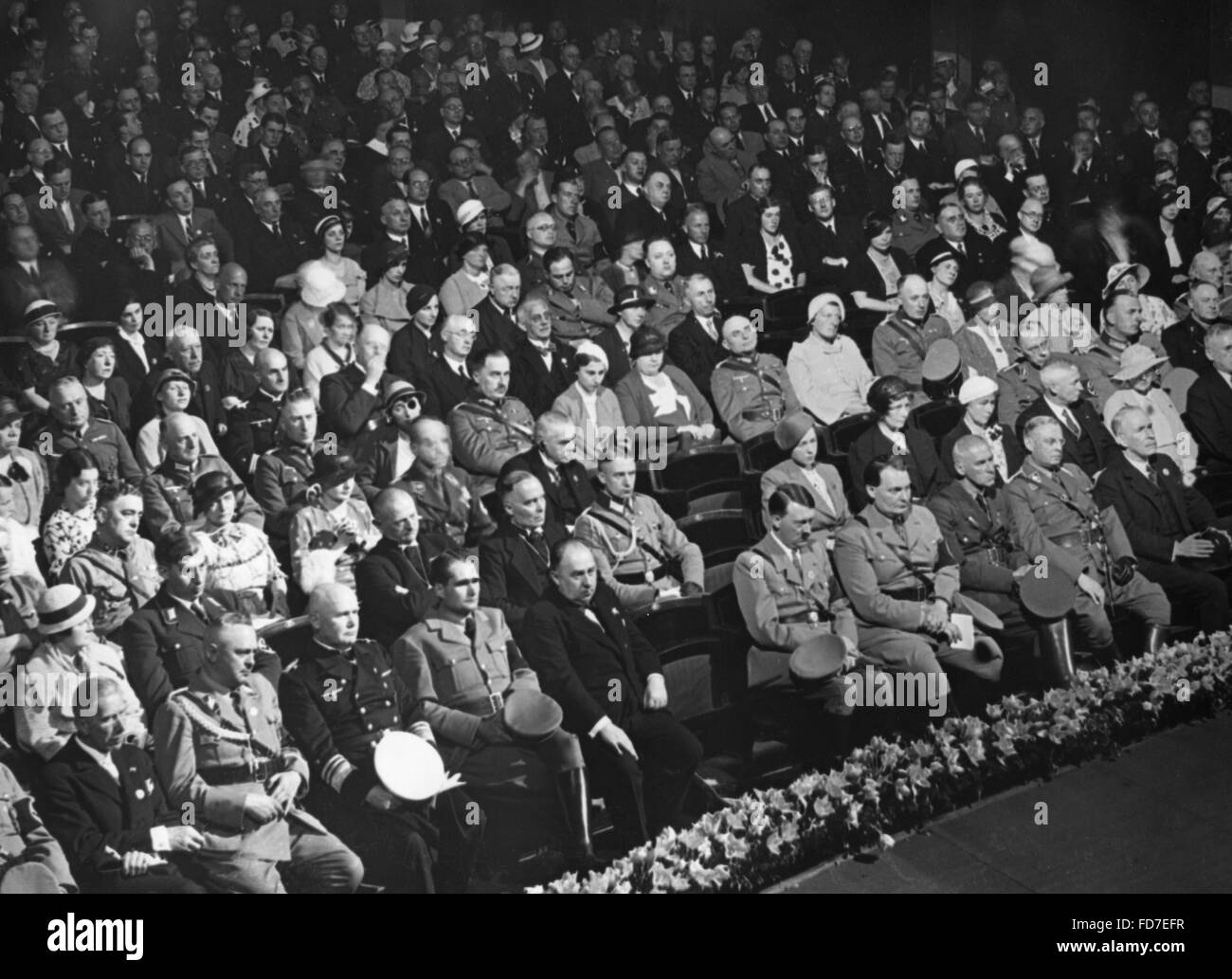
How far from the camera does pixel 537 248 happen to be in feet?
33.3

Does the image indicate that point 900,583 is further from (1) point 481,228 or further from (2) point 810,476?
(1) point 481,228

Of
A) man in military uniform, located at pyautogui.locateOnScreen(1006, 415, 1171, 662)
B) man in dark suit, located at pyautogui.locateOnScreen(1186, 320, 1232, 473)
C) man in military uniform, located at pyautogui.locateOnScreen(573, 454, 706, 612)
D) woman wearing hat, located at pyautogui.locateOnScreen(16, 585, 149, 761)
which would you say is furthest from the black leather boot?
man in dark suit, located at pyautogui.locateOnScreen(1186, 320, 1232, 473)

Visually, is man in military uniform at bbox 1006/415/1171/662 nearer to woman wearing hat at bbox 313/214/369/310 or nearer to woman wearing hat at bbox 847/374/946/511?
woman wearing hat at bbox 847/374/946/511

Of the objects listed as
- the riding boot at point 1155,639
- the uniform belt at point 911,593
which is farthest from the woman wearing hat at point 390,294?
the riding boot at point 1155,639

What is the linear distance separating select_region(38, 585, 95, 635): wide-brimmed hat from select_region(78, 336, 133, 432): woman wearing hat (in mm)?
934

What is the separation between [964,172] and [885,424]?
218cm

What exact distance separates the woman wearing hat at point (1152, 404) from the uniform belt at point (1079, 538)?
28.9 inches

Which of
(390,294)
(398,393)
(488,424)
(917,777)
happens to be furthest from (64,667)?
(917,777)

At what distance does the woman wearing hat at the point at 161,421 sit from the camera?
895cm

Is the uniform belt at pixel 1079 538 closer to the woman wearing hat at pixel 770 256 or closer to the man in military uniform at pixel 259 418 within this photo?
the woman wearing hat at pixel 770 256

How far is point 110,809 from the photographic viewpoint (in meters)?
8.48

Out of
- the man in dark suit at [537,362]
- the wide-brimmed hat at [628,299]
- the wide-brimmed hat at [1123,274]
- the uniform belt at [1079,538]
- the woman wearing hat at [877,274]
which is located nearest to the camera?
the man in dark suit at [537,362]

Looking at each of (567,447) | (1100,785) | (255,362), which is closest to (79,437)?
(255,362)
